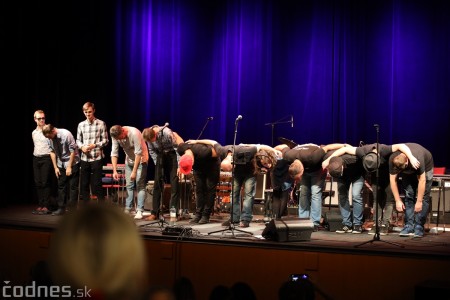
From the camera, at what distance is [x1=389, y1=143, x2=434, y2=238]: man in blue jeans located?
23.7 ft

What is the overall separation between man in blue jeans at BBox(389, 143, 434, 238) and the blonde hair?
6.23m

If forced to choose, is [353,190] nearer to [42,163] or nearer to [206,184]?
[206,184]

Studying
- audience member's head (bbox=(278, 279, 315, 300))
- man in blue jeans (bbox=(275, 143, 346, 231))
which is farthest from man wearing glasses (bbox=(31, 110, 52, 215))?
audience member's head (bbox=(278, 279, 315, 300))

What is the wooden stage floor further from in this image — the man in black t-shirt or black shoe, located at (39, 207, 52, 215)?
black shoe, located at (39, 207, 52, 215)

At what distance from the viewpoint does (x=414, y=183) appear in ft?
25.1

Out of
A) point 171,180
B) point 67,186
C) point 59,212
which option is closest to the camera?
point 171,180

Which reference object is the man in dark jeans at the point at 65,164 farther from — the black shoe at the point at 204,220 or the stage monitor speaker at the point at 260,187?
the stage monitor speaker at the point at 260,187

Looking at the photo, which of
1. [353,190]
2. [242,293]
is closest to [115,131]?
[353,190]

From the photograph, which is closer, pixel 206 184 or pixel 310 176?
pixel 310 176

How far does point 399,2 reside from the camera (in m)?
12.0

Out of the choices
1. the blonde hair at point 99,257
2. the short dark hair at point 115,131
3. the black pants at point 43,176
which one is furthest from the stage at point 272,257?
the blonde hair at point 99,257

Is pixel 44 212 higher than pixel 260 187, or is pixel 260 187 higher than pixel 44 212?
pixel 260 187

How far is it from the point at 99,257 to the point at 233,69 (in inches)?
478

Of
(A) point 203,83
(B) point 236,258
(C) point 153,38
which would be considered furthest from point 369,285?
(C) point 153,38
